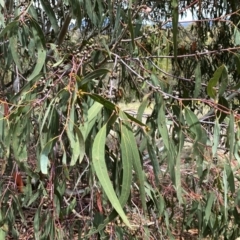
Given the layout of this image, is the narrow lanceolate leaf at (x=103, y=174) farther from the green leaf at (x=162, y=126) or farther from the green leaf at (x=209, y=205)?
the green leaf at (x=209, y=205)

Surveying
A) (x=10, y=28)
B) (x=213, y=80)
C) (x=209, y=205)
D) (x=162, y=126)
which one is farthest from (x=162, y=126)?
(x=209, y=205)

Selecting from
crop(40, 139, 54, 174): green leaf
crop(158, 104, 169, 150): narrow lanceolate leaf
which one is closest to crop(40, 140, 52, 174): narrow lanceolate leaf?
crop(40, 139, 54, 174): green leaf

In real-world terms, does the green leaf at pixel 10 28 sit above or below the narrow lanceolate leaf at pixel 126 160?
above

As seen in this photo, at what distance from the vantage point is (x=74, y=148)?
3.58 ft

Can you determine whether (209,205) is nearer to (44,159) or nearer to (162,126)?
(162,126)

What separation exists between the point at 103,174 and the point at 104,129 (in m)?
0.10

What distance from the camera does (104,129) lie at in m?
0.97

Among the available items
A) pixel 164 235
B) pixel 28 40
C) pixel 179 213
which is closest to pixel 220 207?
pixel 164 235

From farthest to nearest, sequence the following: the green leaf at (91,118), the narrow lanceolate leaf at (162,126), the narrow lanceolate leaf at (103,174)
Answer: the narrow lanceolate leaf at (162,126) → the green leaf at (91,118) → the narrow lanceolate leaf at (103,174)

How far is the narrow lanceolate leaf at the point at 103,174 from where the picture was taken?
0.90 m

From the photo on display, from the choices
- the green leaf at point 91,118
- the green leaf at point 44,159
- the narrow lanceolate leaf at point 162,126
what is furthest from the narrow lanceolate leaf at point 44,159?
the narrow lanceolate leaf at point 162,126

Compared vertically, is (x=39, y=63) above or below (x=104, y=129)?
above

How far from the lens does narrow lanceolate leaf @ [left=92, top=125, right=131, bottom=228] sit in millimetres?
902

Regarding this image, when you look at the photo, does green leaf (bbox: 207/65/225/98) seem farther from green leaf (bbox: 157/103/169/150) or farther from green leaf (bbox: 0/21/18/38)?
green leaf (bbox: 0/21/18/38)
